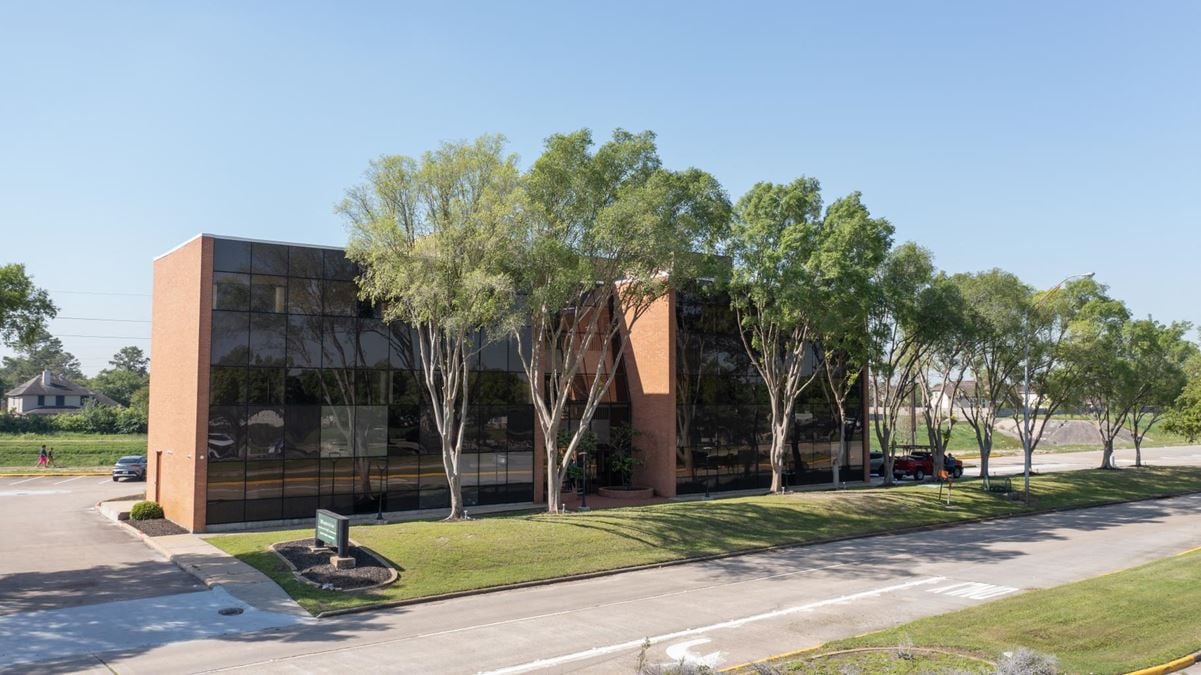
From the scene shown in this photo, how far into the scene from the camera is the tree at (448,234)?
26219 millimetres

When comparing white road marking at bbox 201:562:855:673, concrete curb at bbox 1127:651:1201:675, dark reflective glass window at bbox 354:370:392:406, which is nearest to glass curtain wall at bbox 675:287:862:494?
dark reflective glass window at bbox 354:370:392:406

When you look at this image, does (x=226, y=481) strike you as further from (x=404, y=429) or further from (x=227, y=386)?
(x=404, y=429)

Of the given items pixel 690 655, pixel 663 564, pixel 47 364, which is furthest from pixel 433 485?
pixel 47 364

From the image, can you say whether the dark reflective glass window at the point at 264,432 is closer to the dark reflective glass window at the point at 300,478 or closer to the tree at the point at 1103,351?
the dark reflective glass window at the point at 300,478

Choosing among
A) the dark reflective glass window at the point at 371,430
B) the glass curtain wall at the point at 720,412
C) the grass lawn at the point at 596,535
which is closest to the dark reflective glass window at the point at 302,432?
the dark reflective glass window at the point at 371,430

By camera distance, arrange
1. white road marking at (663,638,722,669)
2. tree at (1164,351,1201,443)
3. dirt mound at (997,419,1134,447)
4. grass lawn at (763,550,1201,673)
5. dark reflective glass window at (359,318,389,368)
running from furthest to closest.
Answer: dirt mound at (997,419,1134,447)
tree at (1164,351,1201,443)
dark reflective glass window at (359,318,389,368)
white road marking at (663,638,722,669)
grass lawn at (763,550,1201,673)

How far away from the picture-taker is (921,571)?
77.3 feet

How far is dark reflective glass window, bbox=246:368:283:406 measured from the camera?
30.2 m

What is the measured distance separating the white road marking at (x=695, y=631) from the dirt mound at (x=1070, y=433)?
7850 cm

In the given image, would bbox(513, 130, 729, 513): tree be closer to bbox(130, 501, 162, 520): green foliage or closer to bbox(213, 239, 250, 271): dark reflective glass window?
bbox(213, 239, 250, 271): dark reflective glass window

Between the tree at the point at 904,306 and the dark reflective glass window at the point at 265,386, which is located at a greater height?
the tree at the point at 904,306

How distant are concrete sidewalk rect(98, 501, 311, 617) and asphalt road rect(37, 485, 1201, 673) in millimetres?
2183

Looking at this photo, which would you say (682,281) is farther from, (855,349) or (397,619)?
(397,619)

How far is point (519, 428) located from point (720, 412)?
33.8ft
